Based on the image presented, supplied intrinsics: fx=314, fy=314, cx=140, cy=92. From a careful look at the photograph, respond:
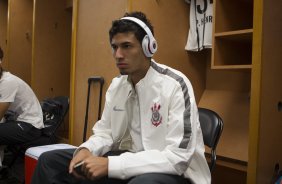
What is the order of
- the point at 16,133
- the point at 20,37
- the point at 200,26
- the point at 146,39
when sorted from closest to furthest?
the point at 146,39 < the point at 200,26 < the point at 16,133 < the point at 20,37

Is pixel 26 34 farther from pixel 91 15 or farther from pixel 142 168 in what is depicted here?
pixel 142 168

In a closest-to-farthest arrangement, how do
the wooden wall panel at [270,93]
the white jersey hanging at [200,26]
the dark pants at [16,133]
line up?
the wooden wall panel at [270,93]
the white jersey hanging at [200,26]
the dark pants at [16,133]

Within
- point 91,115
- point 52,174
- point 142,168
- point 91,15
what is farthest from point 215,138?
point 91,15

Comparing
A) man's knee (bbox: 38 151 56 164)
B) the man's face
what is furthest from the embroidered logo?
man's knee (bbox: 38 151 56 164)

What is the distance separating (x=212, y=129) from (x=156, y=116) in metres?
0.35

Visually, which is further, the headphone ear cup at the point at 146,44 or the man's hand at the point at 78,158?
the headphone ear cup at the point at 146,44

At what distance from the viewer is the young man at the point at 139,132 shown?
113 cm

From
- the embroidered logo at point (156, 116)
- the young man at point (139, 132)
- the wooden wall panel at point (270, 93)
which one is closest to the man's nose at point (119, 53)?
the young man at point (139, 132)

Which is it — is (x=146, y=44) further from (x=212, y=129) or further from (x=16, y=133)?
(x=16, y=133)

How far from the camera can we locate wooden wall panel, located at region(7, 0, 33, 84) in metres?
4.30

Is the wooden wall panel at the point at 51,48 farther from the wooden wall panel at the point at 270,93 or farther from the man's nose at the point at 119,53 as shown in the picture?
the wooden wall panel at the point at 270,93

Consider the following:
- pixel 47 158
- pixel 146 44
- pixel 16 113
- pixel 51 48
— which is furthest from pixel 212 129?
pixel 51 48

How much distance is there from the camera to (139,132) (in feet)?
4.67

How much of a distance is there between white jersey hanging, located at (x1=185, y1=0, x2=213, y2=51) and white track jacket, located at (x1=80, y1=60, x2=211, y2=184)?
1.02 metres
